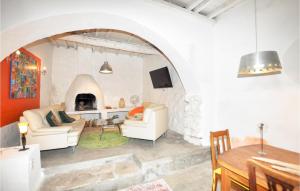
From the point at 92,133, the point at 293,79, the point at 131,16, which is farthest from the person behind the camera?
the point at 92,133

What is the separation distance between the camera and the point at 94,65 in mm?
5996

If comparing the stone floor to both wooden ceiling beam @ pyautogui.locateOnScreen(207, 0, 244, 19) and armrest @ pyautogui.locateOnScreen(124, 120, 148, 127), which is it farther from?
wooden ceiling beam @ pyautogui.locateOnScreen(207, 0, 244, 19)

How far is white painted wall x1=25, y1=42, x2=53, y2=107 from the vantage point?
13.6 feet

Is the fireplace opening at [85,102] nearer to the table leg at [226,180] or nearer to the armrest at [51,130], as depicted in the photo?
the armrest at [51,130]

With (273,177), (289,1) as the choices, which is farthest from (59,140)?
(289,1)

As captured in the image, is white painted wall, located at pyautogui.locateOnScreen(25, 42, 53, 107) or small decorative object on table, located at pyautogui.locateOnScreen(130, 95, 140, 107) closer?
white painted wall, located at pyautogui.locateOnScreen(25, 42, 53, 107)

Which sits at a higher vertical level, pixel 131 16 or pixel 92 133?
pixel 131 16

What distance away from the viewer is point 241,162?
1411 mm

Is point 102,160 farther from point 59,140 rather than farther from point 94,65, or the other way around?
point 94,65

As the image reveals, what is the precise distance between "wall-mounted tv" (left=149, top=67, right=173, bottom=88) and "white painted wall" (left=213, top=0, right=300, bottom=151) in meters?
1.63

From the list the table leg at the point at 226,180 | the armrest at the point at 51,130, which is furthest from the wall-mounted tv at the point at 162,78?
the table leg at the point at 226,180

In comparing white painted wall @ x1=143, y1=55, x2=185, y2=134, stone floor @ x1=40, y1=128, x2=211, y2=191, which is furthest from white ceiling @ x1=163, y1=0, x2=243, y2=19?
stone floor @ x1=40, y1=128, x2=211, y2=191

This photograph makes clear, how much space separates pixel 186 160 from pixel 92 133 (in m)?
2.95

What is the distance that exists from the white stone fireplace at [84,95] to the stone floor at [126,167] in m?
2.66
